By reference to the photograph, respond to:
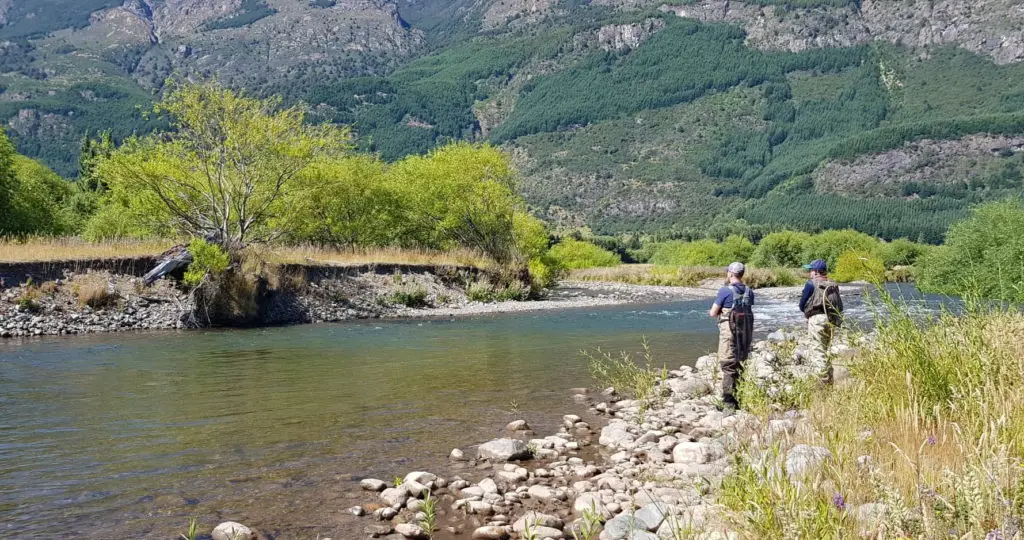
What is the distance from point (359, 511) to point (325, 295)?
2688 cm

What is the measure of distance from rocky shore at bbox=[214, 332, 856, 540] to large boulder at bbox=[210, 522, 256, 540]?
0.07 feet

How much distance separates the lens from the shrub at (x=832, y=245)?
108250 millimetres

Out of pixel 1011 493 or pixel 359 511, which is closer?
pixel 1011 493

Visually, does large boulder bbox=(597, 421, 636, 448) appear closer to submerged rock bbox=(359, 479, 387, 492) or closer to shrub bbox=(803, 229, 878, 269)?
submerged rock bbox=(359, 479, 387, 492)

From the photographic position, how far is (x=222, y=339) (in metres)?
22.4

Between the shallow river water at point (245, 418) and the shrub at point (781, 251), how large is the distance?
88236 mm

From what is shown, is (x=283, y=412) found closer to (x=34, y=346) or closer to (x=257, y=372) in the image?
(x=257, y=372)

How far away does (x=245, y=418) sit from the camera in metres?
10.5

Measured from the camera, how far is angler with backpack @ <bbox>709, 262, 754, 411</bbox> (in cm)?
984

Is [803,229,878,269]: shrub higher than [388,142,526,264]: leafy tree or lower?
lower

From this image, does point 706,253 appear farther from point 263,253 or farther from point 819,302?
point 819,302

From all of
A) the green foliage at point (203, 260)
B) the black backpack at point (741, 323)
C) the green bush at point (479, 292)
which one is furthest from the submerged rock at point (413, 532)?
the green bush at point (479, 292)

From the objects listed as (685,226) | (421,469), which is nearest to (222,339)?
(421,469)

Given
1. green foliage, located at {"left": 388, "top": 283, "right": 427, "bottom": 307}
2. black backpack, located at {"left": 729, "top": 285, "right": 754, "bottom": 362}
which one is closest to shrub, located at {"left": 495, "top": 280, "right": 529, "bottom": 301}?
green foliage, located at {"left": 388, "top": 283, "right": 427, "bottom": 307}
